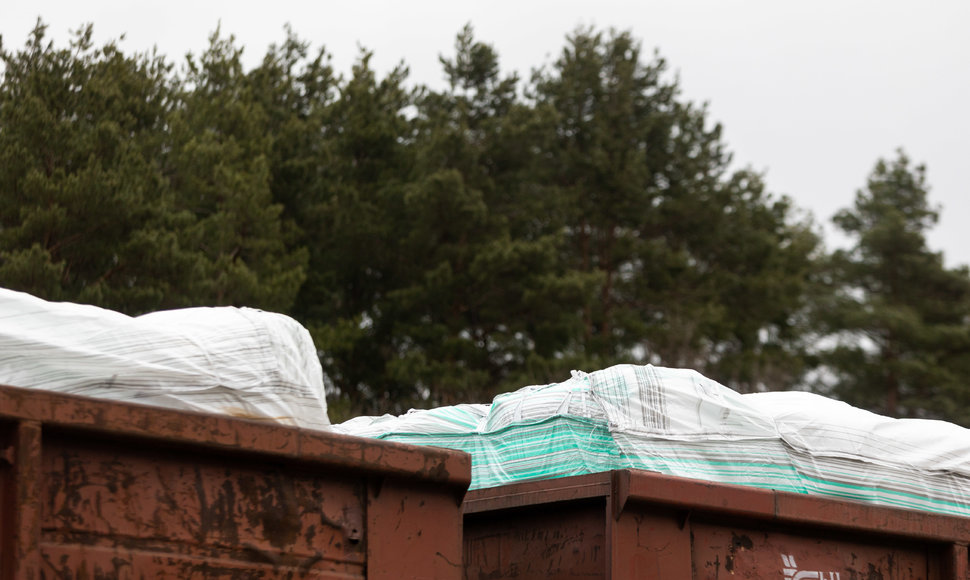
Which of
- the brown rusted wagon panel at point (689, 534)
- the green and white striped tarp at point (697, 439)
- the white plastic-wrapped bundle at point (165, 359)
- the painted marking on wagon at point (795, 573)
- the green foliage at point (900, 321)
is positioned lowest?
the painted marking on wagon at point (795, 573)

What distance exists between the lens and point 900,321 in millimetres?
28672

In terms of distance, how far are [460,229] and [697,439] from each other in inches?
783

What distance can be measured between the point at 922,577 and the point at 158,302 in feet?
48.4

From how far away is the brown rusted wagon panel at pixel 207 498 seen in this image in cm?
298

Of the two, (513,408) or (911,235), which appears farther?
(911,235)

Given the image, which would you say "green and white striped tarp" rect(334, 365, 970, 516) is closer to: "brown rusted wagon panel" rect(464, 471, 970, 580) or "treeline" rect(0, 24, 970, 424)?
"brown rusted wagon panel" rect(464, 471, 970, 580)

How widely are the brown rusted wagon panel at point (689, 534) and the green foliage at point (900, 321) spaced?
2388cm

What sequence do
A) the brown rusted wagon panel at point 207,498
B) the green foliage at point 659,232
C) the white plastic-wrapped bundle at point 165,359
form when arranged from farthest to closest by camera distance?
the green foliage at point 659,232
the white plastic-wrapped bundle at point 165,359
the brown rusted wagon panel at point 207,498

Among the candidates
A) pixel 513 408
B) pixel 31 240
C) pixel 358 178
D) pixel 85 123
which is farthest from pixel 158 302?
pixel 513 408

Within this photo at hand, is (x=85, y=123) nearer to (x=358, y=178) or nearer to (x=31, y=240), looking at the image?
(x=31, y=240)

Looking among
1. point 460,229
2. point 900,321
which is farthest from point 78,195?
point 900,321

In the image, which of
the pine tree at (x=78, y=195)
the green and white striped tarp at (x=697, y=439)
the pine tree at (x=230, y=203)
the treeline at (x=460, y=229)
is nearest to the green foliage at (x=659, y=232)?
the treeline at (x=460, y=229)

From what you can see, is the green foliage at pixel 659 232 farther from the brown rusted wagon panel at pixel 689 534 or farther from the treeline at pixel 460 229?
the brown rusted wagon panel at pixel 689 534

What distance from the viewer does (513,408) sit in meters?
4.56
